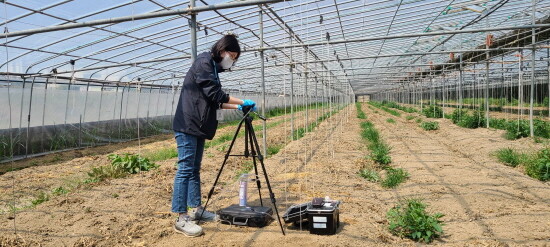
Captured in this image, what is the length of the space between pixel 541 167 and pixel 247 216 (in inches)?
187

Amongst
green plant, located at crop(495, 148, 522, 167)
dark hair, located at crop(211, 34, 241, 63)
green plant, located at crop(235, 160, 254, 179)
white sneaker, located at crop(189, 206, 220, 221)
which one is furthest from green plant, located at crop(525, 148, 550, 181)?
dark hair, located at crop(211, 34, 241, 63)

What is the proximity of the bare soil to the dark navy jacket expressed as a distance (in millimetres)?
986

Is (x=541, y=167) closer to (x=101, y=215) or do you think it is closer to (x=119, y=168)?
(x=101, y=215)

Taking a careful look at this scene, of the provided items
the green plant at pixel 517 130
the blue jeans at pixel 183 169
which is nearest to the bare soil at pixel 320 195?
the blue jeans at pixel 183 169

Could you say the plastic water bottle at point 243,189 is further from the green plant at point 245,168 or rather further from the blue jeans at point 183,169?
the green plant at point 245,168

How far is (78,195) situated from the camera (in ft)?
16.6

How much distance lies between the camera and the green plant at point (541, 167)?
18.9 ft

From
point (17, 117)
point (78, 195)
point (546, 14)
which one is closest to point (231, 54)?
point (78, 195)

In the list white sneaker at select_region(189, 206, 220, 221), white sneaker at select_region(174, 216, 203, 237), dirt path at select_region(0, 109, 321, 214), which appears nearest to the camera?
white sneaker at select_region(174, 216, 203, 237)

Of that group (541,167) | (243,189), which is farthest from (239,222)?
(541,167)

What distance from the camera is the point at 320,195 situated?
4844 millimetres

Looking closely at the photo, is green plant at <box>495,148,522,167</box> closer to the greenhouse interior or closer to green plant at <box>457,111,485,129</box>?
the greenhouse interior

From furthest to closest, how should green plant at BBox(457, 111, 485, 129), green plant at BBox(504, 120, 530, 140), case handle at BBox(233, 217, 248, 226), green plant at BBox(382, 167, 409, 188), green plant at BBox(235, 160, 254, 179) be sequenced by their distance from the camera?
green plant at BBox(457, 111, 485, 129), green plant at BBox(504, 120, 530, 140), green plant at BBox(235, 160, 254, 179), green plant at BBox(382, 167, 409, 188), case handle at BBox(233, 217, 248, 226)

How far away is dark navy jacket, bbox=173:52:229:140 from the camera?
3.44 metres
